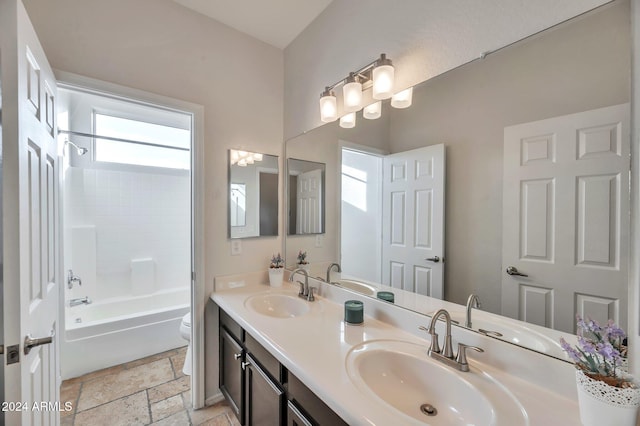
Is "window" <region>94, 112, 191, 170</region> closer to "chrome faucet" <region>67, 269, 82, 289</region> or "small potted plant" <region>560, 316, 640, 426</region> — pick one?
"chrome faucet" <region>67, 269, 82, 289</region>

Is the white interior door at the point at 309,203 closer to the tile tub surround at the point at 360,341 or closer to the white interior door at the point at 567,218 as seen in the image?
the tile tub surround at the point at 360,341

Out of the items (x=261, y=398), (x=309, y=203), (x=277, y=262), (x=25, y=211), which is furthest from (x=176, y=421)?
(x=309, y=203)

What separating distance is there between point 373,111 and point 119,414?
8.17 ft

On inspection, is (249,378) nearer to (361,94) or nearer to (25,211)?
(25,211)

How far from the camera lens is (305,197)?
6.52ft

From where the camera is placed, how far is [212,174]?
Result: 1818mm

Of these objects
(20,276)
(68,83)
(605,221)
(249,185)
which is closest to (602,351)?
(605,221)

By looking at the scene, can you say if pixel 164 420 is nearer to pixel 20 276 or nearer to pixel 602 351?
pixel 20 276

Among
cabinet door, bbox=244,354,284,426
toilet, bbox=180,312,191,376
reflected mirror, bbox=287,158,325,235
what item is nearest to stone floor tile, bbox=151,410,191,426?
toilet, bbox=180,312,191,376

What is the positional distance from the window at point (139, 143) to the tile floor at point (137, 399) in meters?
2.14

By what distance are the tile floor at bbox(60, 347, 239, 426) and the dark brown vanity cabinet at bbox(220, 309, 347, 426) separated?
24cm

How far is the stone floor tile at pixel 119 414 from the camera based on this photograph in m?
1.64

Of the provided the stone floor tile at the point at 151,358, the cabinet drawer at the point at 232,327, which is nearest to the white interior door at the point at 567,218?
the cabinet drawer at the point at 232,327

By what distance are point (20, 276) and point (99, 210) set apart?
99.2 inches
